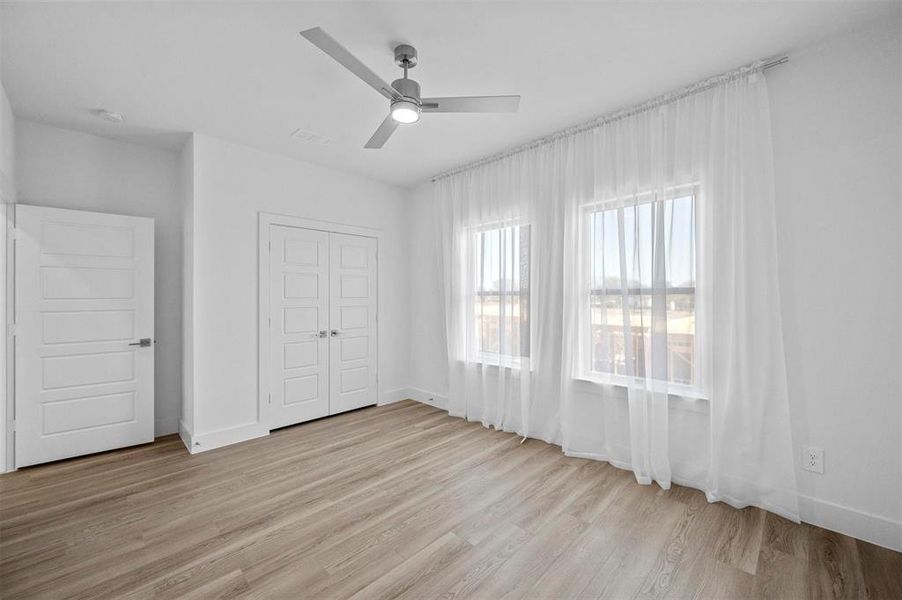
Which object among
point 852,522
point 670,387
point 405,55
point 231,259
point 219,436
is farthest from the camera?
point 231,259

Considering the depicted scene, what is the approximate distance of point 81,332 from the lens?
3287mm

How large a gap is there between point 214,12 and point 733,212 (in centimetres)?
326

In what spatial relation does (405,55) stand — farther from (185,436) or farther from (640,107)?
(185,436)

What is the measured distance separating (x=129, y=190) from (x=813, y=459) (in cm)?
583

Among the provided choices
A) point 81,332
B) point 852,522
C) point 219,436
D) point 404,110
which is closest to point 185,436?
point 219,436

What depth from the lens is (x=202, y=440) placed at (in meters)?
3.41

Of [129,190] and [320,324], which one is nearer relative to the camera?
[129,190]

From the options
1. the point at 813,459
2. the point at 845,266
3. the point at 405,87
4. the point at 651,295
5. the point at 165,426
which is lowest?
the point at 165,426

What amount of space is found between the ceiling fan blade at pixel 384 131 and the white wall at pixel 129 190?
2534 millimetres

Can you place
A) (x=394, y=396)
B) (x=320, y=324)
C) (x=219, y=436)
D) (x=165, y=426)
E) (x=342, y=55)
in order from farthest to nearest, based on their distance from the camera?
(x=394, y=396) < (x=320, y=324) < (x=165, y=426) < (x=219, y=436) < (x=342, y=55)

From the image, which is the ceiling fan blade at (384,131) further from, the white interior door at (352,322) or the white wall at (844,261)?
the white wall at (844,261)

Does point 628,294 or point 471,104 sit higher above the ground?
point 471,104

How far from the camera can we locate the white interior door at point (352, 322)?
4.42 meters

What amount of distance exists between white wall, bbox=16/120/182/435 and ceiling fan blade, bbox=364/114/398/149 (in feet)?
8.31
